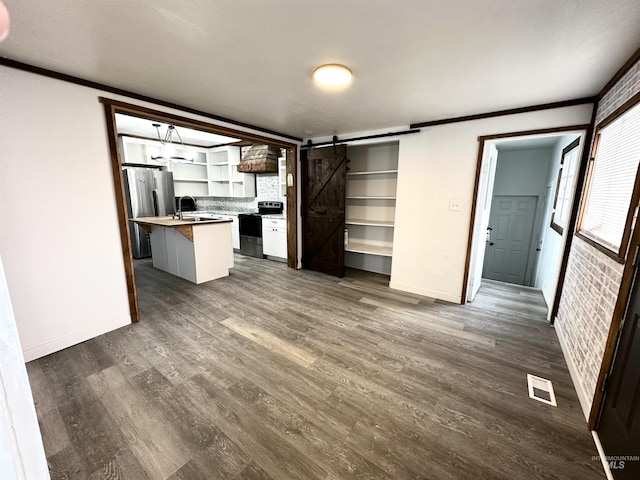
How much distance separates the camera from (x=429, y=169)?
3523 mm

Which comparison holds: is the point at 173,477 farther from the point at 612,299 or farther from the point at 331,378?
the point at 612,299

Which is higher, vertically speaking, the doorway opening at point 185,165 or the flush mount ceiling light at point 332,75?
the flush mount ceiling light at point 332,75

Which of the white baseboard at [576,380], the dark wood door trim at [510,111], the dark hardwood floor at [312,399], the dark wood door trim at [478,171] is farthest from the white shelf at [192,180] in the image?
the white baseboard at [576,380]

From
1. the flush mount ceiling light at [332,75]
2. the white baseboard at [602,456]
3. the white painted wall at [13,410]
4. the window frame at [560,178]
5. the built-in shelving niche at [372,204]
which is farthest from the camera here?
the built-in shelving niche at [372,204]

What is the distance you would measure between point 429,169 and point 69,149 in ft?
12.7

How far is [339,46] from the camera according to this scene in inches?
69.2

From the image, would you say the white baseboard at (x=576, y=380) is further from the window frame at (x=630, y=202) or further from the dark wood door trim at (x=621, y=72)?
the dark wood door trim at (x=621, y=72)

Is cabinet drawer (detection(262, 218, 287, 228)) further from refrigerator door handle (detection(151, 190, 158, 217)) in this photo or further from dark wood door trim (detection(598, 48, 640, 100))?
dark wood door trim (detection(598, 48, 640, 100))

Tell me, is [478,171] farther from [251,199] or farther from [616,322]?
[251,199]

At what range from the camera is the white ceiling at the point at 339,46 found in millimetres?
1426

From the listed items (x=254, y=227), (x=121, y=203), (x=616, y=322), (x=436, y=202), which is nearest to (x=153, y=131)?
→ (x=254, y=227)

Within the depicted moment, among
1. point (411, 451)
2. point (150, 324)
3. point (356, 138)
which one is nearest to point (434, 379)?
point (411, 451)

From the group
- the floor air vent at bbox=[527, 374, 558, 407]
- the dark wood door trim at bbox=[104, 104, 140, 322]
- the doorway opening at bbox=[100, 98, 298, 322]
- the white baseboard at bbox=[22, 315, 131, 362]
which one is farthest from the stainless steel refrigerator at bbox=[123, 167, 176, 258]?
the floor air vent at bbox=[527, 374, 558, 407]

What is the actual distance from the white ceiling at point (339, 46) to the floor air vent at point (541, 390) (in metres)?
2.40
